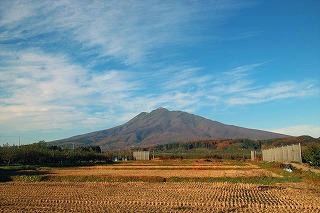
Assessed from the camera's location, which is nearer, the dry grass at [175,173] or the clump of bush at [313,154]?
the dry grass at [175,173]

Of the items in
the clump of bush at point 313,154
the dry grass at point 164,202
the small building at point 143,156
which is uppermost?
the clump of bush at point 313,154

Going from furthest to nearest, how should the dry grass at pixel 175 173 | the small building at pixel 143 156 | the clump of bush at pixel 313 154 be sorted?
the small building at pixel 143 156
the clump of bush at pixel 313 154
the dry grass at pixel 175 173

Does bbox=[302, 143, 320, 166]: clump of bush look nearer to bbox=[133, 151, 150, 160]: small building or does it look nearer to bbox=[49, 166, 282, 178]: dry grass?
bbox=[49, 166, 282, 178]: dry grass

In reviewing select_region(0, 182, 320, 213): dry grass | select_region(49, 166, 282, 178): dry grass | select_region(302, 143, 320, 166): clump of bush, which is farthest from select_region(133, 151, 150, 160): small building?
select_region(0, 182, 320, 213): dry grass

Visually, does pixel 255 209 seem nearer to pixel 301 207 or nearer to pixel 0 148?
pixel 301 207

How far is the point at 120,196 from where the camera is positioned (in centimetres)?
1998

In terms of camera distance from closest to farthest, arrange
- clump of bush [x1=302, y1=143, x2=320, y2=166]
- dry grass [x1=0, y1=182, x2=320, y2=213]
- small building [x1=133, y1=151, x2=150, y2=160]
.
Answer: dry grass [x1=0, y1=182, x2=320, y2=213], clump of bush [x1=302, y1=143, x2=320, y2=166], small building [x1=133, y1=151, x2=150, y2=160]

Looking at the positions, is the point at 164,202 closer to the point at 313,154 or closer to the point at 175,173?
the point at 175,173

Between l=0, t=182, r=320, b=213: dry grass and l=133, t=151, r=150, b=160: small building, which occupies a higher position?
l=0, t=182, r=320, b=213: dry grass

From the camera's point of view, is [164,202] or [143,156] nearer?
[164,202]

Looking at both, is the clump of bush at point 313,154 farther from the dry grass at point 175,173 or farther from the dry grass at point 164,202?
the dry grass at point 164,202

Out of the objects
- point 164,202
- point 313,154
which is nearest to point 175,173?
point 313,154

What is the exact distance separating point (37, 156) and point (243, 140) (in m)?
113

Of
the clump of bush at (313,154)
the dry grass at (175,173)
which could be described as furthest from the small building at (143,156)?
the clump of bush at (313,154)
